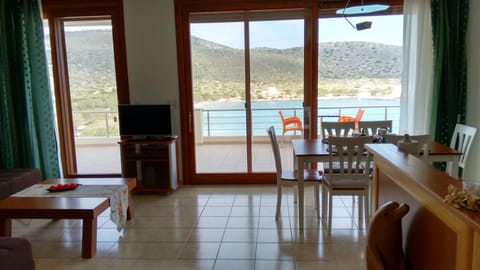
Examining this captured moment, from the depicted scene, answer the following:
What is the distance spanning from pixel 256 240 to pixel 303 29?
2.72 meters

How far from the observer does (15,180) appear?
3545 mm

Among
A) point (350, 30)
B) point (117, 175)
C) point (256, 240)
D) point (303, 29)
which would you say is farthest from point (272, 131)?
point (117, 175)

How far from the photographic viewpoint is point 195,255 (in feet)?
8.86

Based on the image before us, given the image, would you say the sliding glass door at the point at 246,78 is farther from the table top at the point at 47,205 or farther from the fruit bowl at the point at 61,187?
the table top at the point at 47,205

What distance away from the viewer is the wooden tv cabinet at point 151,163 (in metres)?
4.27

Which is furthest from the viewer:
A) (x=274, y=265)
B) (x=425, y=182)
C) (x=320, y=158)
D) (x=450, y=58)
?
(x=450, y=58)

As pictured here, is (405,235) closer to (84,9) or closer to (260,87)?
(260,87)

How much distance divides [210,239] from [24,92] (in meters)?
3.19

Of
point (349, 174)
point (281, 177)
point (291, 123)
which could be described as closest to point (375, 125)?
point (349, 174)

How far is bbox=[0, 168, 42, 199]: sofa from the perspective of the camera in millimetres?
3389

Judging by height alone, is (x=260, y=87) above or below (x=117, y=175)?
above

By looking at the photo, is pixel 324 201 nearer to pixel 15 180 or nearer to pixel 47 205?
pixel 47 205

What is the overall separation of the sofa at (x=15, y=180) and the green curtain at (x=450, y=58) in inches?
185

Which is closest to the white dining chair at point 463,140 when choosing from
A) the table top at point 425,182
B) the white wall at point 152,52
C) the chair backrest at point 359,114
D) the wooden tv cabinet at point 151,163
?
the table top at point 425,182
